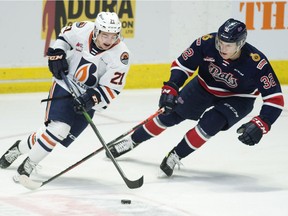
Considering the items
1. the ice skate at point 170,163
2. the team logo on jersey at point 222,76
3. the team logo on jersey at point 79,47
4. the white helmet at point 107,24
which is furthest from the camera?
the ice skate at point 170,163

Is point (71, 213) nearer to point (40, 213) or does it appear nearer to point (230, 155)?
point (40, 213)

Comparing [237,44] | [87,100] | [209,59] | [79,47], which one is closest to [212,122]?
[209,59]

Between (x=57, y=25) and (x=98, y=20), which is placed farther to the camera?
(x=57, y=25)

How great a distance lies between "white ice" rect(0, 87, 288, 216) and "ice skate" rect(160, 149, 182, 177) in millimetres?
56

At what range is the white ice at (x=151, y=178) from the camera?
4.71 m

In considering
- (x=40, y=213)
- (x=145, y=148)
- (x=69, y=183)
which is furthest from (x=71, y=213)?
(x=145, y=148)

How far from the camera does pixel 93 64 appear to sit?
17.0 ft

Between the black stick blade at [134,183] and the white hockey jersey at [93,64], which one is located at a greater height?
the white hockey jersey at [93,64]

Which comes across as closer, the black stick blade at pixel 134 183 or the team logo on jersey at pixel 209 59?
the black stick blade at pixel 134 183

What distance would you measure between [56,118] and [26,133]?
1459 mm

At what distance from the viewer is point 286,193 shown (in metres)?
5.13

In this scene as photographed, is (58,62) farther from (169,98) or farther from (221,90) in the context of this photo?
(221,90)

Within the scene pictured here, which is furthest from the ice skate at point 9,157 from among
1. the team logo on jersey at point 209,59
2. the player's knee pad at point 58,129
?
the team logo on jersey at point 209,59

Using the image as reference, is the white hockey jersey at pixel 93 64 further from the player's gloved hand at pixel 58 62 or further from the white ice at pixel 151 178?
the white ice at pixel 151 178
